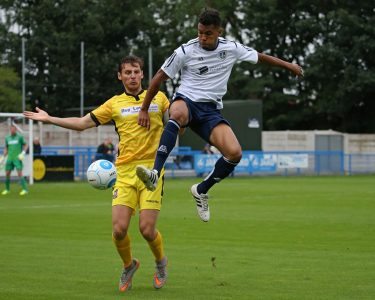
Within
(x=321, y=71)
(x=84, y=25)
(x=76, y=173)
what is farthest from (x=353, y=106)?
(x=76, y=173)

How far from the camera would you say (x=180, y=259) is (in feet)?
46.2

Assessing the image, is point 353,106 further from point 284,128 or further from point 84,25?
point 84,25

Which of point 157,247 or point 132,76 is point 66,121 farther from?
point 157,247

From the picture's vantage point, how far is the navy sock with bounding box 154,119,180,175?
10.7 meters

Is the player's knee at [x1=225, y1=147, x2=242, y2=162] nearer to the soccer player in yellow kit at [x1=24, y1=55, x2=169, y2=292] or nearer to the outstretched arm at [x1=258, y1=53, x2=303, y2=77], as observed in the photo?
the soccer player in yellow kit at [x1=24, y1=55, x2=169, y2=292]

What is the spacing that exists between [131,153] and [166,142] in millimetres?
506

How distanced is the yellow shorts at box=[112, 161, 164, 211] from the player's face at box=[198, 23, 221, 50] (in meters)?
→ 1.49

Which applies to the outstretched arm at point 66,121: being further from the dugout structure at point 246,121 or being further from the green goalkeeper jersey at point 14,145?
the dugout structure at point 246,121

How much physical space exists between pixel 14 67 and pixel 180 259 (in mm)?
50748

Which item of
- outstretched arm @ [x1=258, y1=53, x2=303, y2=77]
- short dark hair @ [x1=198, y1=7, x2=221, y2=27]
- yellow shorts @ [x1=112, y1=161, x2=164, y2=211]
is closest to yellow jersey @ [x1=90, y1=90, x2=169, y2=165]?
yellow shorts @ [x1=112, y1=161, x2=164, y2=211]

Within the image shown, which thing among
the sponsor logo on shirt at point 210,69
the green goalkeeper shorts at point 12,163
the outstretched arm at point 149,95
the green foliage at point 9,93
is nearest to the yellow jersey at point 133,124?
the outstretched arm at point 149,95

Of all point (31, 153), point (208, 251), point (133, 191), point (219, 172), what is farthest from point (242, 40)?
point (133, 191)

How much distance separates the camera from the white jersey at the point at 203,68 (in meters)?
10.9

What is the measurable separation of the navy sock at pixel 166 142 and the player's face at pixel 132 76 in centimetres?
64
